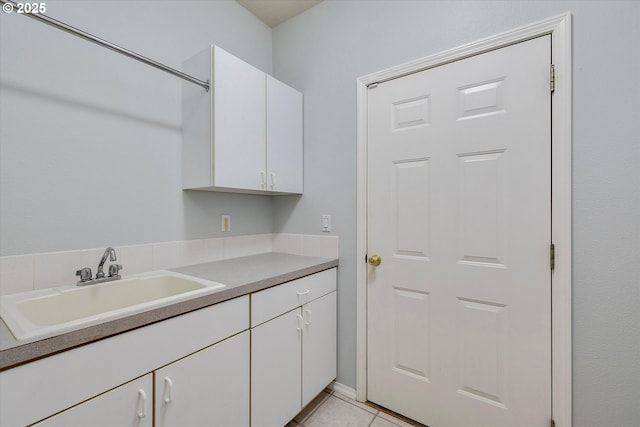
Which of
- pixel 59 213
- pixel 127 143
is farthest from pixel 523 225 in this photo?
pixel 59 213

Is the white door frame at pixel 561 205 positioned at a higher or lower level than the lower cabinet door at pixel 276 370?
higher

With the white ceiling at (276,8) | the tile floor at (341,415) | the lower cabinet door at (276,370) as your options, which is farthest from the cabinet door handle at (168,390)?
the white ceiling at (276,8)

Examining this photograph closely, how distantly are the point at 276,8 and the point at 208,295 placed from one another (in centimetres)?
210

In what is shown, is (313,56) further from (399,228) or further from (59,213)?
(59,213)

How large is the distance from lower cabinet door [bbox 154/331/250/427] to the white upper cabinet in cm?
84

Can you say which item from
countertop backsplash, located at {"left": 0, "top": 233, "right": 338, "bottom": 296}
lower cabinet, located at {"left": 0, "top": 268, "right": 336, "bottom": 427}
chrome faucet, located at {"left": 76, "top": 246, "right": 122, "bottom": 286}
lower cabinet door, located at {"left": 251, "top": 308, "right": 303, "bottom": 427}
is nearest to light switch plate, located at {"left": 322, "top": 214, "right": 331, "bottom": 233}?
countertop backsplash, located at {"left": 0, "top": 233, "right": 338, "bottom": 296}

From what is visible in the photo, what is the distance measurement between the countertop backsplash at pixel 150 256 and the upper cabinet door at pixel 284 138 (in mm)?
453

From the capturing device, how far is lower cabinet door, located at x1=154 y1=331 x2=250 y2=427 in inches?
39.1

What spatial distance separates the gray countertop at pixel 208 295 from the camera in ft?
2.36

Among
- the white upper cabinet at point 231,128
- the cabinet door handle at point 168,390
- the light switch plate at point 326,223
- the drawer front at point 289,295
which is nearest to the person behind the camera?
the cabinet door handle at point 168,390

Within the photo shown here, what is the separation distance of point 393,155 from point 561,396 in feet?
4.58

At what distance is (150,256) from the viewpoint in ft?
4.98

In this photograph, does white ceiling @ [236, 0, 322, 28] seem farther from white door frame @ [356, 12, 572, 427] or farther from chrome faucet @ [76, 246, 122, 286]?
chrome faucet @ [76, 246, 122, 286]

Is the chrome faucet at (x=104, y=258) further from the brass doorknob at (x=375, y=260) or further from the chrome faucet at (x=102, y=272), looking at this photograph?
the brass doorknob at (x=375, y=260)
